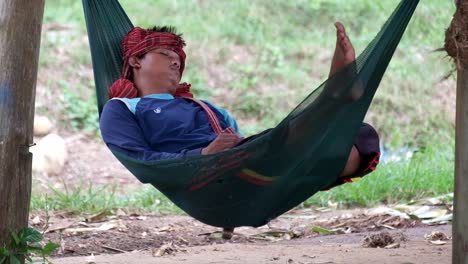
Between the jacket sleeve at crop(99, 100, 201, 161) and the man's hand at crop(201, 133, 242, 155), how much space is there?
125 mm

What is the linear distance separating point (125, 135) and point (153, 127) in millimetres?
167

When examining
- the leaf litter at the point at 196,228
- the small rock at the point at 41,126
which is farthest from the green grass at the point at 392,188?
the small rock at the point at 41,126

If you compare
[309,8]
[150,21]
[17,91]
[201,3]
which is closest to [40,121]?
[150,21]

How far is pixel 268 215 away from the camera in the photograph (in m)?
3.23

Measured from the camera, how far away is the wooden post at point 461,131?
280 centimetres

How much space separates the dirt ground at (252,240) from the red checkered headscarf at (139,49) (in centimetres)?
70

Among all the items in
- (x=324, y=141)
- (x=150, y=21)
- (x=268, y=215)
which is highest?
(x=150, y=21)

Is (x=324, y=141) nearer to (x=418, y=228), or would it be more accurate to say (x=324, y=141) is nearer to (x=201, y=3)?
(x=418, y=228)

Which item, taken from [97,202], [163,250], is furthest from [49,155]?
[163,250]

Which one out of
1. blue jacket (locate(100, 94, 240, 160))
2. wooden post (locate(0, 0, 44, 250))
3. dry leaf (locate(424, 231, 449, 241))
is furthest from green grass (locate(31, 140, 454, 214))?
wooden post (locate(0, 0, 44, 250))

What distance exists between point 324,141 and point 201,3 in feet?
23.9

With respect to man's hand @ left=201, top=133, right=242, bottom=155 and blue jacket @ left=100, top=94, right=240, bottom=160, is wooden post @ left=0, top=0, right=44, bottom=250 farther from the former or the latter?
man's hand @ left=201, top=133, right=242, bottom=155

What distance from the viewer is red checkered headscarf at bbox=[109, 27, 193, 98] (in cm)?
372

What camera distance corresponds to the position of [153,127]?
3518 mm
